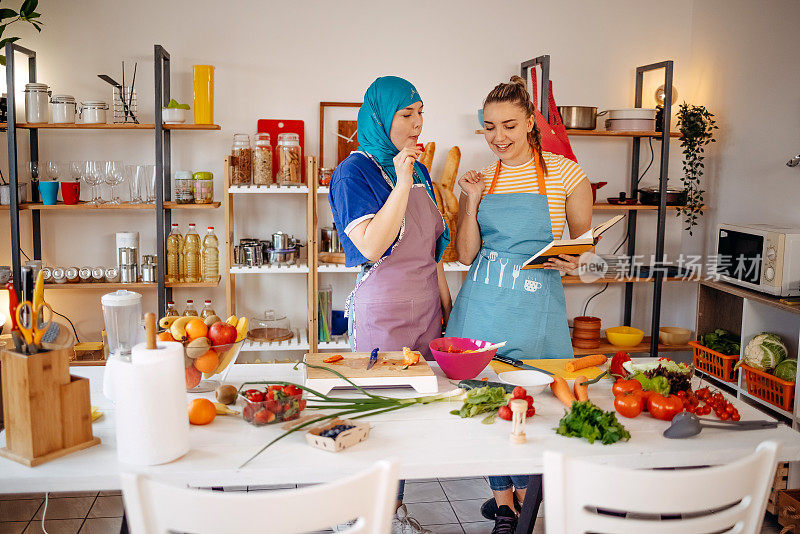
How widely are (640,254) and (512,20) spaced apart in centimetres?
169

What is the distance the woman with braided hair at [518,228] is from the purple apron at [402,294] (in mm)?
240

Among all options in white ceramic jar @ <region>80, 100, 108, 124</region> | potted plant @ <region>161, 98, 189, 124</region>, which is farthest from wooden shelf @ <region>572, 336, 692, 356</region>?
white ceramic jar @ <region>80, 100, 108, 124</region>

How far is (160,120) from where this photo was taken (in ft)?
12.2

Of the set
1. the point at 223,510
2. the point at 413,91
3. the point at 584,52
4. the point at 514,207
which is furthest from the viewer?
the point at 584,52

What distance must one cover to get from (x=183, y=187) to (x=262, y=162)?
1.49ft

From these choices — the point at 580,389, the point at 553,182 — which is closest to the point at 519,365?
the point at 580,389

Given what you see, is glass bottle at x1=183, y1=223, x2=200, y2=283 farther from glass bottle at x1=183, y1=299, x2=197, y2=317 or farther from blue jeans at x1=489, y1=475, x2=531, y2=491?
blue jeans at x1=489, y1=475, x2=531, y2=491

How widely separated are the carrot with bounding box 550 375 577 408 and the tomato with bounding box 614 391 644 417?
11 centimetres

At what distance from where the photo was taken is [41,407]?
145cm

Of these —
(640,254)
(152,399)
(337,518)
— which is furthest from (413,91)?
(640,254)

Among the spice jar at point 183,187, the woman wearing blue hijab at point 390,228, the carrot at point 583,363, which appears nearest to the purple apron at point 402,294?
the woman wearing blue hijab at point 390,228

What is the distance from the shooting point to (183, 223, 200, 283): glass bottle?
391 centimetres

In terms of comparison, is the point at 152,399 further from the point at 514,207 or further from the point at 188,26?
the point at 188,26

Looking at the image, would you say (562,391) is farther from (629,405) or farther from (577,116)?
(577,116)
